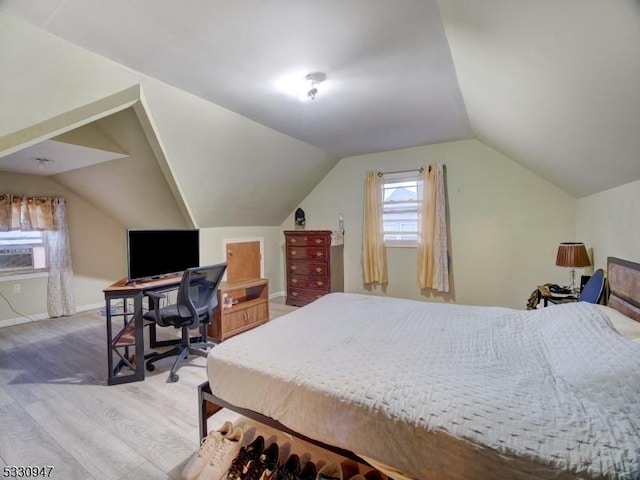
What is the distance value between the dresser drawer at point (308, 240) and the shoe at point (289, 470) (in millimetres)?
3028

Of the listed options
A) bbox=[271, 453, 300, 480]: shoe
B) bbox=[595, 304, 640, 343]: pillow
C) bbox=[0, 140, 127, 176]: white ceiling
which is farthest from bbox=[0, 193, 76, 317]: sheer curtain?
bbox=[595, 304, 640, 343]: pillow

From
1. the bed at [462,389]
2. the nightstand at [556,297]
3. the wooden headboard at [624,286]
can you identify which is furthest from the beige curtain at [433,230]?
the bed at [462,389]

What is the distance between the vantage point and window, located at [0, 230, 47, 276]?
390 cm

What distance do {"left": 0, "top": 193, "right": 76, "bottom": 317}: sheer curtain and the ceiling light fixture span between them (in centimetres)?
419

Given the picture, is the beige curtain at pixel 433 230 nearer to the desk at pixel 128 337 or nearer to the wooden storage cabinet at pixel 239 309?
the wooden storage cabinet at pixel 239 309

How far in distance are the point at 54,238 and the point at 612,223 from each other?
6345 millimetres

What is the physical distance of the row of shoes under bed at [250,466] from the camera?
134 cm

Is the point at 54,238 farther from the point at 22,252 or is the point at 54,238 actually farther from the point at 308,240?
the point at 308,240

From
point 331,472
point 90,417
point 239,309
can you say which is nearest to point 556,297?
point 331,472

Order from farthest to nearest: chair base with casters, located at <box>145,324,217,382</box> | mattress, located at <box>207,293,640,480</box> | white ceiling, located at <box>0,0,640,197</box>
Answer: chair base with casters, located at <box>145,324,217,382</box>
white ceiling, located at <box>0,0,640,197</box>
mattress, located at <box>207,293,640,480</box>

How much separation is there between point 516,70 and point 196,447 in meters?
2.81

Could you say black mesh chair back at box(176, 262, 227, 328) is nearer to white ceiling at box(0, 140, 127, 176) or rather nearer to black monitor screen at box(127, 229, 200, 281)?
black monitor screen at box(127, 229, 200, 281)

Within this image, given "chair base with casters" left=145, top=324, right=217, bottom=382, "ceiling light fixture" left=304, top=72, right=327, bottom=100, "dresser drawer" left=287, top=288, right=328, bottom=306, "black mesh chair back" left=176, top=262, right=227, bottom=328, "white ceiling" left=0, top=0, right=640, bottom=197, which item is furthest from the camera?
"dresser drawer" left=287, top=288, right=328, bottom=306

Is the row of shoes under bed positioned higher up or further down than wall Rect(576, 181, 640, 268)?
further down
